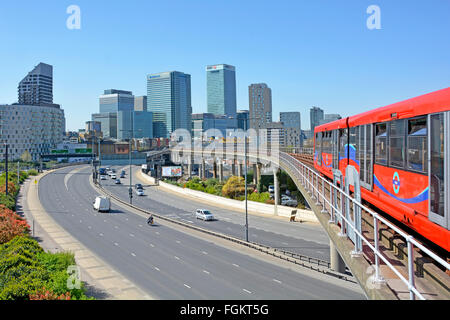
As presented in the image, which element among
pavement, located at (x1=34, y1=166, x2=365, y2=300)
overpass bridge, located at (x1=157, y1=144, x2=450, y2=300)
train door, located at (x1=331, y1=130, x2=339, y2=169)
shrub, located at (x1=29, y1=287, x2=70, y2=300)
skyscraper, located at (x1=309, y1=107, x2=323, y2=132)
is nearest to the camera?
overpass bridge, located at (x1=157, y1=144, x2=450, y2=300)

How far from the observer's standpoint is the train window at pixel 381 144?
9.16m

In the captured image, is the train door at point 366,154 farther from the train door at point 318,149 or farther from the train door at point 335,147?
the train door at point 318,149

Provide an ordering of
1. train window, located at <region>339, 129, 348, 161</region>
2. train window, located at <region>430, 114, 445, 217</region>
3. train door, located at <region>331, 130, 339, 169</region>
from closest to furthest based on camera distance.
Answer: train window, located at <region>430, 114, 445, 217</region> → train window, located at <region>339, 129, 348, 161</region> → train door, located at <region>331, 130, 339, 169</region>

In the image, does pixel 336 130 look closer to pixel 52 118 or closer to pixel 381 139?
pixel 381 139

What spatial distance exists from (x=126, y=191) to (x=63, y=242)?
35170mm

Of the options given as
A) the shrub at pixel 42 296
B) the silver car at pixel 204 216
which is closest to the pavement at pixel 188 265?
the silver car at pixel 204 216

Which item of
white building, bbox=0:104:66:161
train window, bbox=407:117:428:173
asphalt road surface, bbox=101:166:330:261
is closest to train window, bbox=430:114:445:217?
train window, bbox=407:117:428:173

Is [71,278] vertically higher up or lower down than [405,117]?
lower down

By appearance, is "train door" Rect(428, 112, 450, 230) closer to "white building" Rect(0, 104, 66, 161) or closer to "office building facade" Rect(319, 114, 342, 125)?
"office building facade" Rect(319, 114, 342, 125)

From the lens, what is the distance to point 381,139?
960 cm

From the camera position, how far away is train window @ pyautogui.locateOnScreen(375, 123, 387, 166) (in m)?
9.16

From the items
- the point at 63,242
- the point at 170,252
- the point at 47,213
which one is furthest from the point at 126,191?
the point at 170,252

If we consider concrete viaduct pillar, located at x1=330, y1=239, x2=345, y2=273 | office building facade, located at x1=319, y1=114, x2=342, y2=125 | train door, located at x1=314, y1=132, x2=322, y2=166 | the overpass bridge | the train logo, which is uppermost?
office building facade, located at x1=319, y1=114, x2=342, y2=125
